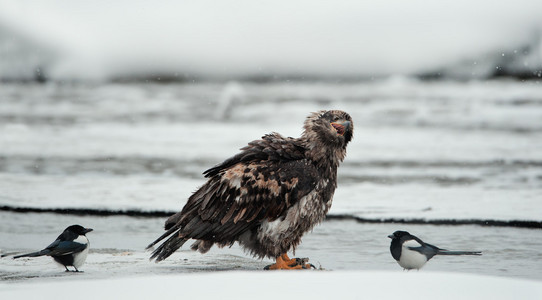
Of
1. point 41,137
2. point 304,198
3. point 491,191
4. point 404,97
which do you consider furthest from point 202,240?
point 404,97

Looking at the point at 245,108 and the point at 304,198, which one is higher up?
the point at 245,108

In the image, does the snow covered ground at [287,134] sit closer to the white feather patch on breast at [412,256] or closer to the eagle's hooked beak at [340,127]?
the white feather patch on breast at [412,256]

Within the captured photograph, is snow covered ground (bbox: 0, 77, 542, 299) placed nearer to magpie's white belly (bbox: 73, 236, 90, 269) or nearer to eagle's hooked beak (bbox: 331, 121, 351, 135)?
magpie's white belly (bbox: 73, 236, 90, 269)

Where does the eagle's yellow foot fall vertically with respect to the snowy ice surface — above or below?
below

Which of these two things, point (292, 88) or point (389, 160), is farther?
point (292, 88)

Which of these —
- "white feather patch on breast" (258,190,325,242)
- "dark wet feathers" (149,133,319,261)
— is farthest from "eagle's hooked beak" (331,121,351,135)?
"white feather patch on breast" (258,190,325,242)

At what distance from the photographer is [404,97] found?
11.5 metres

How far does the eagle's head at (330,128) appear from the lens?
4.86 m

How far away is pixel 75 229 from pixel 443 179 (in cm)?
541

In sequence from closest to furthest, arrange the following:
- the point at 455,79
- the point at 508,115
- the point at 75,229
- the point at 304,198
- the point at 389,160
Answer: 1. the point at 304,198
2. the point at 75,229
3. the point at 389,160
4. the point at 508,115
5. the point at 455,79

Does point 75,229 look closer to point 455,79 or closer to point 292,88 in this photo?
point 292,88

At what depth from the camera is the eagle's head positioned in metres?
4.86

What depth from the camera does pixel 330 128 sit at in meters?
4.86

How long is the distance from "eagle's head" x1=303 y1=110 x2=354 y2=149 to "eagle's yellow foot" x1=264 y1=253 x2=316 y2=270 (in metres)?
0.82
